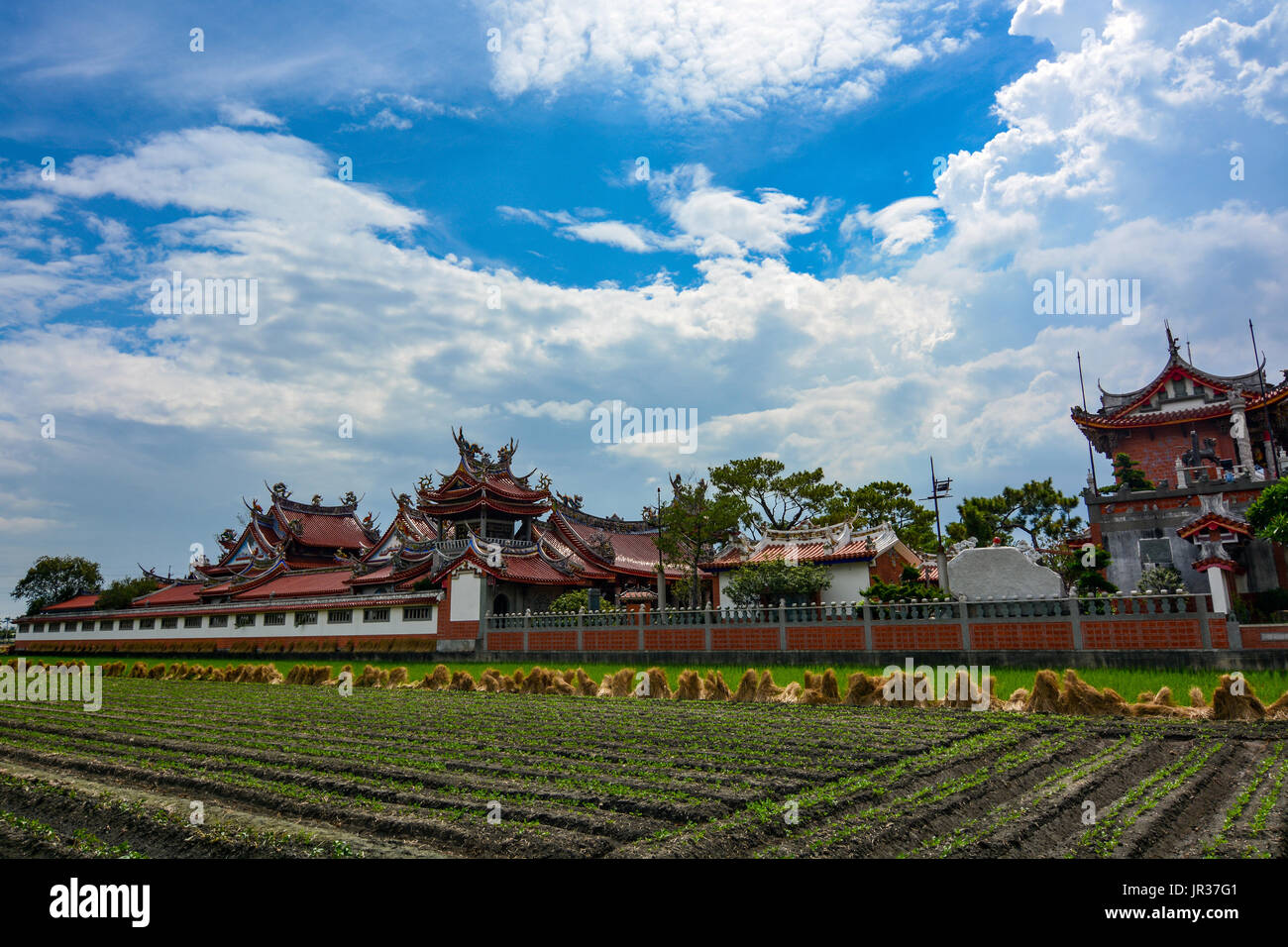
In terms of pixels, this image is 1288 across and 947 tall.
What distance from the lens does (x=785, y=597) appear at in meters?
26.2

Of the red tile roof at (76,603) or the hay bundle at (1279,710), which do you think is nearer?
the hay bundle at (1279,710)

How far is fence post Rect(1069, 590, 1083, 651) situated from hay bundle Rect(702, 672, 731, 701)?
798 centimetres

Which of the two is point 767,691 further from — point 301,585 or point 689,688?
point 301,585

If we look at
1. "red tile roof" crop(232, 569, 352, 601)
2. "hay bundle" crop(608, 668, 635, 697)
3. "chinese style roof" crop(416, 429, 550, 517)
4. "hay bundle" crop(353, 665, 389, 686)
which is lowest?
"hay bundle" crop(353, 665, 389, 686)

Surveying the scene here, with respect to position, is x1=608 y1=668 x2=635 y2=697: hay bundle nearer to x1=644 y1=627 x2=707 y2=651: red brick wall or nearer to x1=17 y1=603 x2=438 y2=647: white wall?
x1=644 y1=627 x2=707 y2=651: red brick wall

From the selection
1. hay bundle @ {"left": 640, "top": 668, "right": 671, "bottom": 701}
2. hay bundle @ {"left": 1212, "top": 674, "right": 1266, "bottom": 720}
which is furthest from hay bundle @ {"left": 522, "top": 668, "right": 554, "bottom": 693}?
hay bundle @ {"left": 1212, "top": 674, "right": 1266, "bottom": 720}

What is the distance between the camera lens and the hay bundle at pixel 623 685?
53.1 ft

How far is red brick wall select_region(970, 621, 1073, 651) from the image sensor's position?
669 inches

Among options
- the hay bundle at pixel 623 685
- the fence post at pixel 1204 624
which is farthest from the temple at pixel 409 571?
the fence post at pixel 1204 624

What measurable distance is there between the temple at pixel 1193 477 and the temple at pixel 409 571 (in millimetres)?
18116

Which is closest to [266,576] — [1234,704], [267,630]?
[267,630]

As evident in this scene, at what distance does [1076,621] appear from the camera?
55.0ft

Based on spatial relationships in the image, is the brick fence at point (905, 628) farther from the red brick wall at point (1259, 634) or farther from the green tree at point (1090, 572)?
the green tree at point (1090, 572)
